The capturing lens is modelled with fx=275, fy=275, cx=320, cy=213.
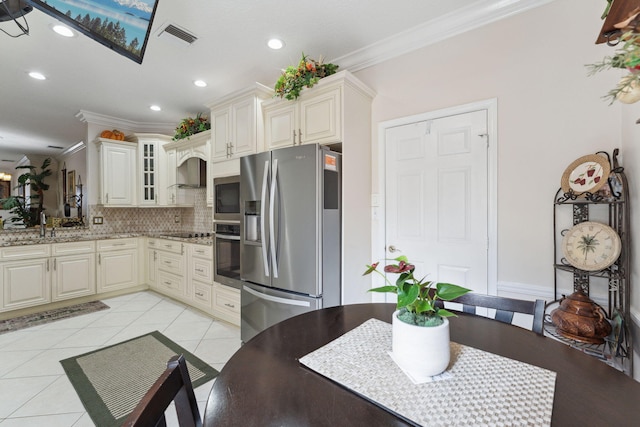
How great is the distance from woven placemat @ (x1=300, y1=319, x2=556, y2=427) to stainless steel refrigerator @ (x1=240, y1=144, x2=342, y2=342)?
1215 mm

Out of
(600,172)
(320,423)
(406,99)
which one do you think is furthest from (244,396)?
(406,99)

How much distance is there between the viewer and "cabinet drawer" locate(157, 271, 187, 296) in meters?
3.66

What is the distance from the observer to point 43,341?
107 inches

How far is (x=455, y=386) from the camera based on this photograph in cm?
75

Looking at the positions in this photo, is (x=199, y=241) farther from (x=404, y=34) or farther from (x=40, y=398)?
(x=404, y=34)

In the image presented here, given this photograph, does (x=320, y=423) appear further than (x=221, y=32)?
No

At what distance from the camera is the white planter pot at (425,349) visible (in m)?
0.76

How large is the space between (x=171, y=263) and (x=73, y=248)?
4.20 ft

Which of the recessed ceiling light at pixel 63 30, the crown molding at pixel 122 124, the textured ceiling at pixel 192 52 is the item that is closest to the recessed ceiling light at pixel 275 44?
the textured ceiling at pixel 192 52

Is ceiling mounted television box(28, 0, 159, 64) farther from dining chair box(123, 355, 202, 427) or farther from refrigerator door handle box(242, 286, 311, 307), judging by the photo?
refrigerator door handle box(242, 286, 311, 307)

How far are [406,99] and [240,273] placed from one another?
7.40ft

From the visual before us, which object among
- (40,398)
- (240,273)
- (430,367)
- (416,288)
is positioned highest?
(416,288)

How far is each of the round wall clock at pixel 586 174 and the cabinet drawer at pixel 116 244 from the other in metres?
5.11

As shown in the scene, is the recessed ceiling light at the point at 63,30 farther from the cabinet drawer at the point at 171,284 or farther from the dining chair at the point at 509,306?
the dining chair at the point at 509,306
